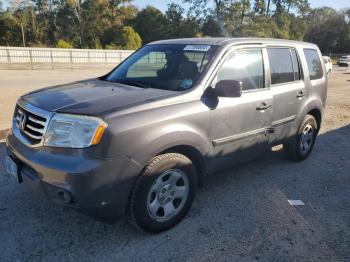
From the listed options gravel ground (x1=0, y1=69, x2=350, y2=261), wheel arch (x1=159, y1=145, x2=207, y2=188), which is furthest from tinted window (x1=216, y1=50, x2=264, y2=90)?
gravel ground (x1=0, y1=69, x2=350, y2=261)

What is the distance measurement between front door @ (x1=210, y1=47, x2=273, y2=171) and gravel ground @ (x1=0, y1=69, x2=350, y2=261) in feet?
1.76

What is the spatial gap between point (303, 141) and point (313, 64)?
1203 mm

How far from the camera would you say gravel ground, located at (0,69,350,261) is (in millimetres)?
3010

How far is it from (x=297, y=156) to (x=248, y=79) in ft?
6.41

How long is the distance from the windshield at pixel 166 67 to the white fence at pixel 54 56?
25313mm

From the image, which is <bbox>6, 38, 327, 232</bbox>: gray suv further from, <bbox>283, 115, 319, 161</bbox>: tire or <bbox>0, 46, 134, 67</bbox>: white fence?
<bbox>0, 46, 134, 67</bbox>: white fence

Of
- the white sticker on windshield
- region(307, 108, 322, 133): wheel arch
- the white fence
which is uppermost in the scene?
the white sticker on windshield

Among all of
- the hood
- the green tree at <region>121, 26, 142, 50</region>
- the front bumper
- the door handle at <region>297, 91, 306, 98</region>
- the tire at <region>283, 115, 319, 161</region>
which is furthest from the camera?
the green tree at <region>121, 26, 142, 50</region>

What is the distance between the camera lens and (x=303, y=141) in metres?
5.35

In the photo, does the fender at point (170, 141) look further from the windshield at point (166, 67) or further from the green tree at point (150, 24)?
the green tree at point (150, 24)

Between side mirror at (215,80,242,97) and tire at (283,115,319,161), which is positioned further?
tire at (283,115,319,161)

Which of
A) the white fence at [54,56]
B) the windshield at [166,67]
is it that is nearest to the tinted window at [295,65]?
the windshield at [166,67]

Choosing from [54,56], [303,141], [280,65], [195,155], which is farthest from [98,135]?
[54,56]

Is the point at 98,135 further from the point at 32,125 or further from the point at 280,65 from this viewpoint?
the point at 280,65
